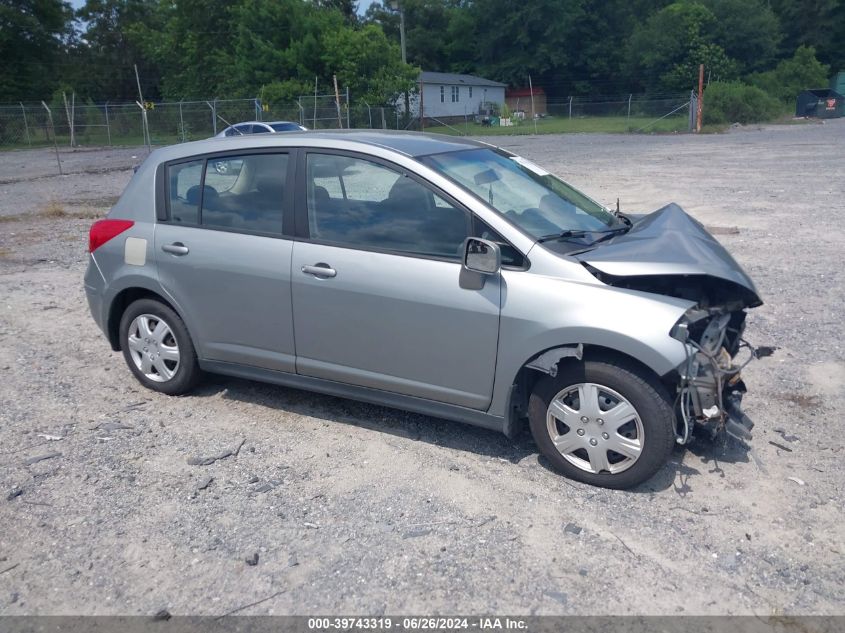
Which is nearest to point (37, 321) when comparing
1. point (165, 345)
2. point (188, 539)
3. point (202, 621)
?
point (165, 345)

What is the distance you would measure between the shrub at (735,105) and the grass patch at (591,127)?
63.1 inches

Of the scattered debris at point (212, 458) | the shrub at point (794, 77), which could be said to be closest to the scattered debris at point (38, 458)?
Result: the scattered debris at point (212, 458)

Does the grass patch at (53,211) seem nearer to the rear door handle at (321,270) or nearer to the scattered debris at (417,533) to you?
the rear door handle at (321,270)

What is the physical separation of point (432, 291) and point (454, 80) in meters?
61.2

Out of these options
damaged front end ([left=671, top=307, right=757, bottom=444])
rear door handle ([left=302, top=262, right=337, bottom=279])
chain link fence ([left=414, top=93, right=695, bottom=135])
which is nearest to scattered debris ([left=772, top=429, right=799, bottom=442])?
damaged front end ([left=671, top=307, right=757, bottom=444])

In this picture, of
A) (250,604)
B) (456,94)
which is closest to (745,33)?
(456,94)

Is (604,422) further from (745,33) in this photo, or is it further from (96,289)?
(745,33)

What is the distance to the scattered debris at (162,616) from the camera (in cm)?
329

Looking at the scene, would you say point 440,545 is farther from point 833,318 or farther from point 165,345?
point 833,318

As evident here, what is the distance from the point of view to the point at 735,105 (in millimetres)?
45094

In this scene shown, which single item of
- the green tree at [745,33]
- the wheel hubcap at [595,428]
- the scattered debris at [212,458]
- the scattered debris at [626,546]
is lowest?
the scattered debris at [626,546]

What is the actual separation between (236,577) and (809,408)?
3.82 m

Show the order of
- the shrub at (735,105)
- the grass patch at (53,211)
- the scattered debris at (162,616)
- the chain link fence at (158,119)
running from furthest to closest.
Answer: the shrub at (735,105) → the chain link fence at (158,119) → the grass patch at (53,211) → the scattered debris at (162,616)

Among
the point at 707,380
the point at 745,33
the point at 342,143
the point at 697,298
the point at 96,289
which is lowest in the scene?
the point at 707,380
